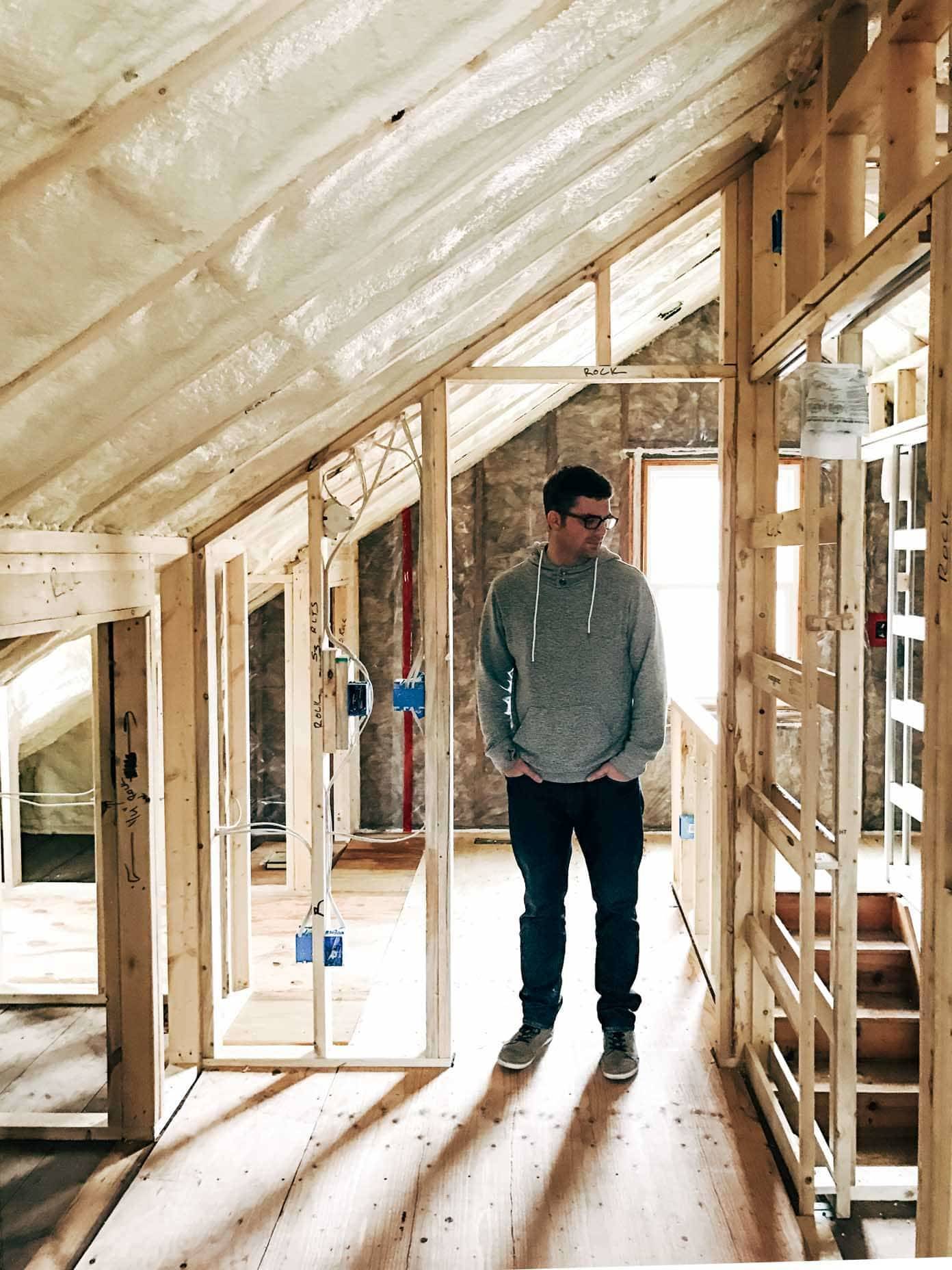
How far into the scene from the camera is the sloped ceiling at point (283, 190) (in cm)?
105

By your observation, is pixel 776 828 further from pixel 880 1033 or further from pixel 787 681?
pixel 880 1033

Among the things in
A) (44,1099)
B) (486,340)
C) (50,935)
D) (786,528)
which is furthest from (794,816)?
(50,935)

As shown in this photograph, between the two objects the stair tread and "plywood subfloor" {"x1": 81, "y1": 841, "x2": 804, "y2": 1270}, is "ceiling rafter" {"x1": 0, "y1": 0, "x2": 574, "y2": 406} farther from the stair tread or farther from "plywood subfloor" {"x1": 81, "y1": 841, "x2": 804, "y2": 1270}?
the stair tread

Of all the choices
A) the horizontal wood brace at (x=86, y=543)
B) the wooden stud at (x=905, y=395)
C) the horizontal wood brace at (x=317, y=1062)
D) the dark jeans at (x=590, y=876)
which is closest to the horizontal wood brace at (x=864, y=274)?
the dark jeans at (x=590, y=876)

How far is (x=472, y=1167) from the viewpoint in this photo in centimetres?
243

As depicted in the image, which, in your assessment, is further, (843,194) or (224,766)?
(224,766)

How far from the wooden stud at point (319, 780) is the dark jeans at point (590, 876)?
565 mm

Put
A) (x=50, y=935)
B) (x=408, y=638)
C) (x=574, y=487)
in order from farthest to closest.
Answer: (x=408, y=638), (x=50, y=935), (x=574, y=487)

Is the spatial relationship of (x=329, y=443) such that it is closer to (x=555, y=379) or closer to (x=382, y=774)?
(x=555, y=379)

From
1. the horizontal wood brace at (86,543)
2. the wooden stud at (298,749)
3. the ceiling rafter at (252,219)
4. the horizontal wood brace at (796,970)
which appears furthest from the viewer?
the wooden stud at (298,749)

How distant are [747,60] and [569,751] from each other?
1.77 metres

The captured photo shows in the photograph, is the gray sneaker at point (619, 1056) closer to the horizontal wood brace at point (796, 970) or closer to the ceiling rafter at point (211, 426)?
the horizontal wood brace at point (796, 970)

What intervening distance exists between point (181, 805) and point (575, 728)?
117 centimetres

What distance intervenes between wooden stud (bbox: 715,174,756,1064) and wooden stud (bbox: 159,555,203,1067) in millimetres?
1555
